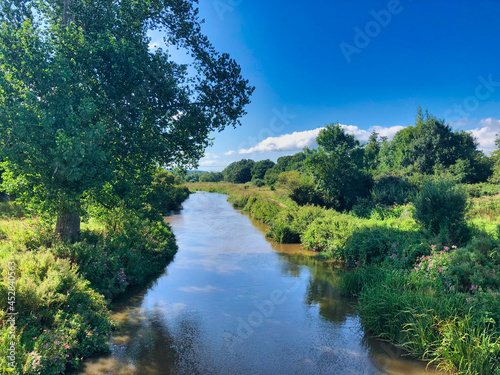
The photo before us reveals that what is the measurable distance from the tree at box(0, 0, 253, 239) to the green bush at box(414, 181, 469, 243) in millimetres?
7684

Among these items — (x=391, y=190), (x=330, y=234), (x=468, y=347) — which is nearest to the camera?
(x=468, y=347)

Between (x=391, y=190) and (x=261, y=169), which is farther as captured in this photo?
(x=261, y=169)

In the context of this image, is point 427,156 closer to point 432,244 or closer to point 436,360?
point 432,244

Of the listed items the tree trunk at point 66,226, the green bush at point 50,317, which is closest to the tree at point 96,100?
the tree trunk at point 66,226

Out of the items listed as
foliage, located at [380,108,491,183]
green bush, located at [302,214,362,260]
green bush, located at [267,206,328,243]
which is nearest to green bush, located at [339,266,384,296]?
green bush, located at [302,214,362,260]

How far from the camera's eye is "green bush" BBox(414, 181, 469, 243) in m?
10.1

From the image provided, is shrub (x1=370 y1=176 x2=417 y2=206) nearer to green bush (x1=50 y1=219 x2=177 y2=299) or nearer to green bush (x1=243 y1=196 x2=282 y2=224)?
green bush (x1=243 y1=196 x2=282 y2=224)

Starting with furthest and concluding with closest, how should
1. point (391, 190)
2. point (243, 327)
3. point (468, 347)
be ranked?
point (391, 190), point (243, 327), point (468, 347)

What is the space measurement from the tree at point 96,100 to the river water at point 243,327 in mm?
3884

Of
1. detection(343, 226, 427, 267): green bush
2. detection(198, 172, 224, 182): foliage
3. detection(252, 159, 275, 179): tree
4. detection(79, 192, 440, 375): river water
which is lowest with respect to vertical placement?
A: detection(79, 192, 440, 375): river water

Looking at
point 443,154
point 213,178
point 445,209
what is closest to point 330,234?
point 445,209

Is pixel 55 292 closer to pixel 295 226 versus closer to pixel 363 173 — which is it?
pixel 295 226

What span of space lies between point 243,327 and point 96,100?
25.3 feet

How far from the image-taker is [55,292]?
6.20m
